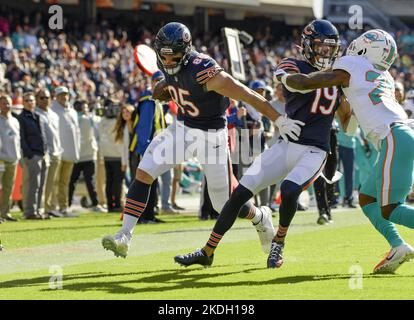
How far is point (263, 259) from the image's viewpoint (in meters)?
8.59

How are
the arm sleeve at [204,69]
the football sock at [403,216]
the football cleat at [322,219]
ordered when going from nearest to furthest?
the football sock at [403,216]
the arm sleeve at [204,69]
the football cleat at [322,219]

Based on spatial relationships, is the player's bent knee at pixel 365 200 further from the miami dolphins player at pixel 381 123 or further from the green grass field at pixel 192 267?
the green grass field at pixel 192 267

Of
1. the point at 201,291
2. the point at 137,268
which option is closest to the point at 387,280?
the point at 201,291

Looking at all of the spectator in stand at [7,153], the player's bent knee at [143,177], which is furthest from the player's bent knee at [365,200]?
the spectator in stand at [7,153]

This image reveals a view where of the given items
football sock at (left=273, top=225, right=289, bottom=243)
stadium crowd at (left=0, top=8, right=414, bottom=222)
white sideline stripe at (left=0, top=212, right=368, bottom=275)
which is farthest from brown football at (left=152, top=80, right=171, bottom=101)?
stadium crowd at (left=0, top=8, right=414, bottom=222)

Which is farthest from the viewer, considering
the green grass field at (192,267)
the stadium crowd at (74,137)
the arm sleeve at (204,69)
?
the stadium crowd at (74,137)

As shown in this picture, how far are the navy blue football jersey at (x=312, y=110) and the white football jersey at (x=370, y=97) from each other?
0.63m

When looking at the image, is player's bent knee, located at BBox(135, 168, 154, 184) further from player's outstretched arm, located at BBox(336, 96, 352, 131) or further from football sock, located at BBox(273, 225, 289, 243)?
player's outstretched arm, located at BBox(336, 96, 352, 131)

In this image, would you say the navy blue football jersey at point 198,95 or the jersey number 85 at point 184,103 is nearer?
the navy blue football jersey at point 198,95

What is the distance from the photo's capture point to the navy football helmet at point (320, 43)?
313 inches

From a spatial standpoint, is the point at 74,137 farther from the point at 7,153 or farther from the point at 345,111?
the point at 345,111

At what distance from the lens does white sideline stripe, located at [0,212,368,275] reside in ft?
28.0
